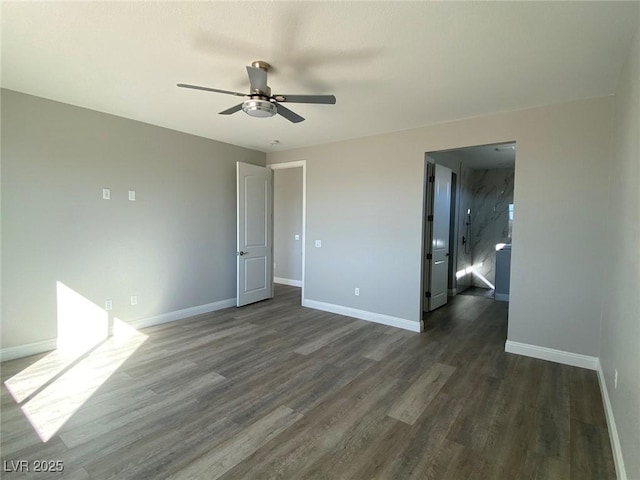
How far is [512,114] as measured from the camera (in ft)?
11.4

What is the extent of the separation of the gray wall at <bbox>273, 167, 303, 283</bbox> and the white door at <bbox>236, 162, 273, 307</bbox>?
146cm

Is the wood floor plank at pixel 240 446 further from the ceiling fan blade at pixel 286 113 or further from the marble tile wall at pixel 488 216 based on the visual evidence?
the marble tile wall at pixel 488 216

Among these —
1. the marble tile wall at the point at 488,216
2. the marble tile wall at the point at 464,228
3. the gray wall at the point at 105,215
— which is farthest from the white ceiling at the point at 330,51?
the marble tile wall at the point at 488,216

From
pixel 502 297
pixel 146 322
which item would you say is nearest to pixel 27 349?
pixel 146 322

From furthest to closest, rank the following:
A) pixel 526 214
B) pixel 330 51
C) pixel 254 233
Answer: pixel 254 233
pixel 526 214
pixel 330 51

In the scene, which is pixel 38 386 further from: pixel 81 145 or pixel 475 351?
pixel 475 351

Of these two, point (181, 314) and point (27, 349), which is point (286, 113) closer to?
point (181, 314)

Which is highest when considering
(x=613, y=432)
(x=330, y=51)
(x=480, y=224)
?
(x=330, y=51)

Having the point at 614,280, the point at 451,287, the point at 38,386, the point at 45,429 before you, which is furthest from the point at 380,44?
the point at 451,287

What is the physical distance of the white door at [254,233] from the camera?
17.1 feet

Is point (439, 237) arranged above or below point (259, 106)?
below

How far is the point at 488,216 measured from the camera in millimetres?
7195

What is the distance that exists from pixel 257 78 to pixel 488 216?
6.60 meters

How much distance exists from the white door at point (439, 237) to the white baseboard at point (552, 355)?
5.28 ft
